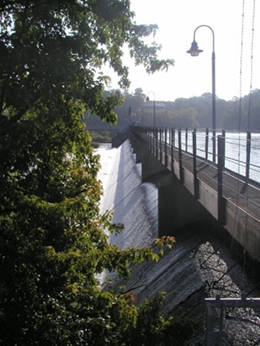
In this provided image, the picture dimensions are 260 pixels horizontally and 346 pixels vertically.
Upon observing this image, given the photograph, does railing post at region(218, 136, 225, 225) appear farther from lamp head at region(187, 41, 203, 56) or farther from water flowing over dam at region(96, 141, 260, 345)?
lamp head at region(187, 41, 203, 56)

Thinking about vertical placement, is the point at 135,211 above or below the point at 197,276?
below

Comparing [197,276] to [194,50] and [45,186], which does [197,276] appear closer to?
[45,186]

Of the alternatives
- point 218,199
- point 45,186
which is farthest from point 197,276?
point 45,186

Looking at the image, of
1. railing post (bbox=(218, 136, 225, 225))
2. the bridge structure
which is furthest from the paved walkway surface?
railing post (bbox=(218, 136, 225, 225))

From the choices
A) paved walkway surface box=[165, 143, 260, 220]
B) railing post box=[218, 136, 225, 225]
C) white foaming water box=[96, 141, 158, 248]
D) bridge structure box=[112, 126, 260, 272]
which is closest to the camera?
bridge structure box=[112, 126, 260, 272]

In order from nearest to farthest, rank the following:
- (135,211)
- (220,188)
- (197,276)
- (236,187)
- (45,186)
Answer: (45,186), (220,188), (236,187), (197,276), (135,211)

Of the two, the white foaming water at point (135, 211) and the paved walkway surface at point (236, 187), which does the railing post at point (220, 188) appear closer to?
the paved walkway surface at point (236, 187)

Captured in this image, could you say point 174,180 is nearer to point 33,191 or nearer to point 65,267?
point 33,191

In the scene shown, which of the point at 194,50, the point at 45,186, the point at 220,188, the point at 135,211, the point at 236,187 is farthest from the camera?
the point at 135,211

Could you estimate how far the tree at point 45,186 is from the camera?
19.9 feet

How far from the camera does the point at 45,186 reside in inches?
305

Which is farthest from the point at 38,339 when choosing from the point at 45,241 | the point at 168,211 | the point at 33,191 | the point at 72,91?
the point at 168,211

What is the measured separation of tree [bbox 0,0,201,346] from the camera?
6.08 meters

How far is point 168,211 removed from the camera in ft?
59.4
